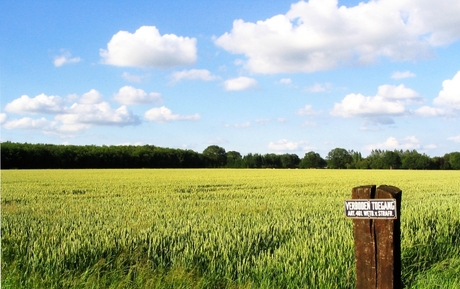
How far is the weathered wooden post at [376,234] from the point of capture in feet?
13.3

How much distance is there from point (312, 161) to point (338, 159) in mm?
6197

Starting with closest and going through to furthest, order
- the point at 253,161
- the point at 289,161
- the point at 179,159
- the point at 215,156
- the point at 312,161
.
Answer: the point at 179,159 → the point at 215,156 → the point at 253,161 → the point at 312,161 → the point at 289,161

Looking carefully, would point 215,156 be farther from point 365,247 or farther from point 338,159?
point 365,247

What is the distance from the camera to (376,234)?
412 cm

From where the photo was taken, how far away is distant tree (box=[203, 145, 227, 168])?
320ft

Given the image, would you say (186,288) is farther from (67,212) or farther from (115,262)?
(67,212)

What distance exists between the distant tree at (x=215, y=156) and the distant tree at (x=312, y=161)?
19221mm

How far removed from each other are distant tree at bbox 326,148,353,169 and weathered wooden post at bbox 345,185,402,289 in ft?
334

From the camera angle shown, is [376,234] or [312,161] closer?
[376,234]

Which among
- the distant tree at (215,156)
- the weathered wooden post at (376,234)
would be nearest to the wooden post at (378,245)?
the weathered wooden post at (376,234)

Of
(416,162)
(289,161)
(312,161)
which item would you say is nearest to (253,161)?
(289,161)

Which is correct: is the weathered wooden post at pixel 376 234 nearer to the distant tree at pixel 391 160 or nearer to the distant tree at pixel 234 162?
the distant tree at pixel 234 162

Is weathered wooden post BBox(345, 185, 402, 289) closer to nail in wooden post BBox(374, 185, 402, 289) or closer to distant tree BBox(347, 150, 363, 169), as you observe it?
nail in wooden post BBox(374, 185, 402, 289)

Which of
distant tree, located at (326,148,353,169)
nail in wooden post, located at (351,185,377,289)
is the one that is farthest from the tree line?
nail in wooden post, located at (351,185,377,289)
